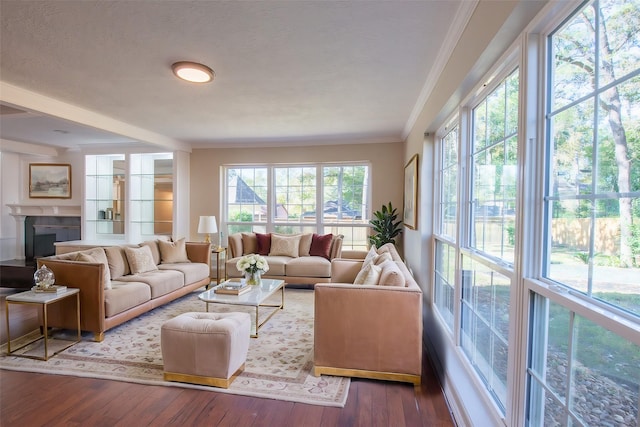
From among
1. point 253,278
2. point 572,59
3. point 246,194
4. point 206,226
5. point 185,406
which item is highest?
point 572,59

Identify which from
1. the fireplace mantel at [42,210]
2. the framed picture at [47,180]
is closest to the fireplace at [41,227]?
the fireplace mantel at [42,210]

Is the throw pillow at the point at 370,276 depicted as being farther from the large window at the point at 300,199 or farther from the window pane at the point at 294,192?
the window pane at the point at 294,192

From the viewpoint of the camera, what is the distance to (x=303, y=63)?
2.51 meters

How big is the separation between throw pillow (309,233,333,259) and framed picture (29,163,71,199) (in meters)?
5.12

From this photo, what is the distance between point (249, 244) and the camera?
542 cm

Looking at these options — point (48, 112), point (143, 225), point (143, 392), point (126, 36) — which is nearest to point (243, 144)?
point (143, 225)

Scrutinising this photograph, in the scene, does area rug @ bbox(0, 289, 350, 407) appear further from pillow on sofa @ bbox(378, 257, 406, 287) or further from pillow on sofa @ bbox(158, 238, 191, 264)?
pillow on sofa @ bbox(158, 238, 191, 264)

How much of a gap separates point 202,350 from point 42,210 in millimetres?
6163

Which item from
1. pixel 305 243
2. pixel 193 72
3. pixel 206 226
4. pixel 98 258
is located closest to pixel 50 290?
pixel 98 258

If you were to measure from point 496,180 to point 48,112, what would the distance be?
439 centimetres

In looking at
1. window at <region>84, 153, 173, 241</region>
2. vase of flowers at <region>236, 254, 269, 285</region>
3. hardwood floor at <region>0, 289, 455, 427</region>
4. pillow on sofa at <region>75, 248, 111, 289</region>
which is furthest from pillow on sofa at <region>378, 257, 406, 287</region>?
window at <region>84, 153, 173, 241</region>

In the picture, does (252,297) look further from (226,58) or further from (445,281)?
(226,58)

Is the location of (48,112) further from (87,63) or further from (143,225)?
(143,225)

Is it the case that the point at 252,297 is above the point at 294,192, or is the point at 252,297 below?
below
